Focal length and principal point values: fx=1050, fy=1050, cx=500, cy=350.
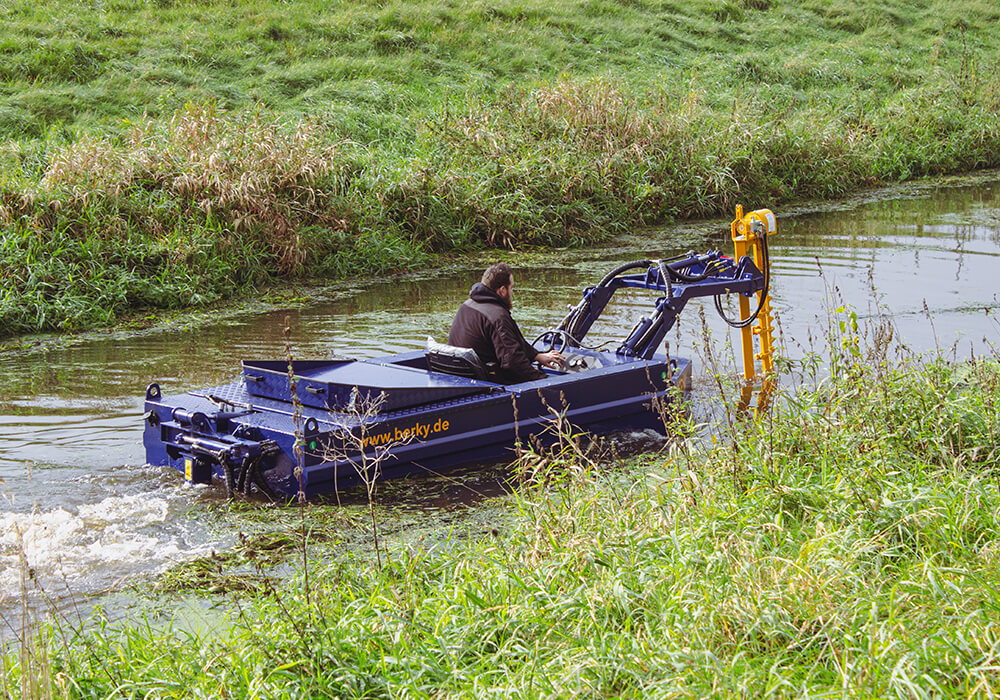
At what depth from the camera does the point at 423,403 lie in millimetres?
7160

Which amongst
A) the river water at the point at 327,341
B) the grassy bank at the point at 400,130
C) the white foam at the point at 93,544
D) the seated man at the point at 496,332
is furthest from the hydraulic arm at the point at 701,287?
the grassy bank at the point at 400,130

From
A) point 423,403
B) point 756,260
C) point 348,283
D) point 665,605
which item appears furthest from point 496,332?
point 348,283

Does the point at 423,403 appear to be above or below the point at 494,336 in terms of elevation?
below

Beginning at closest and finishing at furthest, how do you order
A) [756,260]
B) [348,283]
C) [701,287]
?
1. [701,287]
2. [756,260]
3. [348,283]

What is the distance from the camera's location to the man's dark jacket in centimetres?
778

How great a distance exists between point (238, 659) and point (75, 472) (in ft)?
12.2

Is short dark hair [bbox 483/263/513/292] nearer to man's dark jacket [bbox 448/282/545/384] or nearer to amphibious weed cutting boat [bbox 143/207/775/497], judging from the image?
man's dark jacket [bbox 448/282/545/384]

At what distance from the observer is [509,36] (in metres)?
23.5

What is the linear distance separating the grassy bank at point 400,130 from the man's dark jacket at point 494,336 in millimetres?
5616

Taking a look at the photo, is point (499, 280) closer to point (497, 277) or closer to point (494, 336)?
point (497, 277)

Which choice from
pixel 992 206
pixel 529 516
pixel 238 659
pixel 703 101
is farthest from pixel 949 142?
pixel 238 659

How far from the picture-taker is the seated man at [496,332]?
7785mm

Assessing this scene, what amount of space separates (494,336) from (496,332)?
4 centimetres

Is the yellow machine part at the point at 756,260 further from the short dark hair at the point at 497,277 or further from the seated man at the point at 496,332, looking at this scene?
the short dark hair at the point at 497,277
